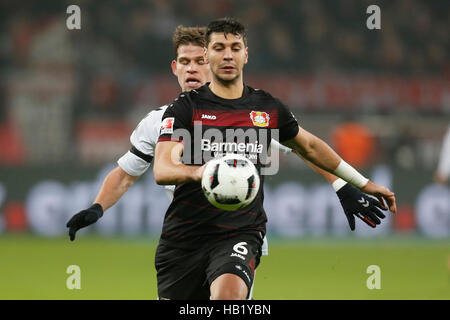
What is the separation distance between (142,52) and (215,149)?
13642 mm

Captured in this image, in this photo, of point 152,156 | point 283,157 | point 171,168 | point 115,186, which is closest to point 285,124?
point 171,168

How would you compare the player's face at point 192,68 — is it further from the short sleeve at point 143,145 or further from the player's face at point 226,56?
the player's face at point 226,56

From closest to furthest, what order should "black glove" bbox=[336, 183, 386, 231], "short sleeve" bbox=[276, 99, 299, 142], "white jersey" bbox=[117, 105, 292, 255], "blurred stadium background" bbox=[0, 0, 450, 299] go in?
"short sleeve" bbox=[276, 99, 299, 142]
"black glove" bbox=[336, 183, 386, 231]
"white jersey" bbox=[117, 105, 292, 255]
"blurred stadium background" bbox=[0, 0, 450, 299]

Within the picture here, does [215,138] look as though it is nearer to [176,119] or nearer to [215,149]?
[215,149]

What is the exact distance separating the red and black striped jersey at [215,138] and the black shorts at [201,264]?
0.19 ft

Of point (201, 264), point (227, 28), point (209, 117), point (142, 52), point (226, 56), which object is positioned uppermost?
point (142, 52)

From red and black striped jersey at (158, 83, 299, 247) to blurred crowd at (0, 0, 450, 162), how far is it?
10.5 m

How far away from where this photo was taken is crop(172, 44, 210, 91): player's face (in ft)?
18.1

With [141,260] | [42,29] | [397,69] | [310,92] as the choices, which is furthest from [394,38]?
[141,260]

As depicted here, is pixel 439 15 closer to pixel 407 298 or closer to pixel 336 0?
pixel 336 0

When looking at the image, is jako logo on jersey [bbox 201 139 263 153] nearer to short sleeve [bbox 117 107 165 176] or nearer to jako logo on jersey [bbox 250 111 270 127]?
jako logo on jersey [bbox 250 111 270 127]

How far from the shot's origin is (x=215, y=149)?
4.59 meters

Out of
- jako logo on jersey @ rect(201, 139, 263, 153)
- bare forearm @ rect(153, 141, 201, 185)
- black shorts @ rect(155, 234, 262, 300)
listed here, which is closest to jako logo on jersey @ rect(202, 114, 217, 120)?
jako logo on jersey @ rect(201, 139, 263, 153)

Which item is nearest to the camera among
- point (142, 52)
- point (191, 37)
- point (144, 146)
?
point (144, 146)
